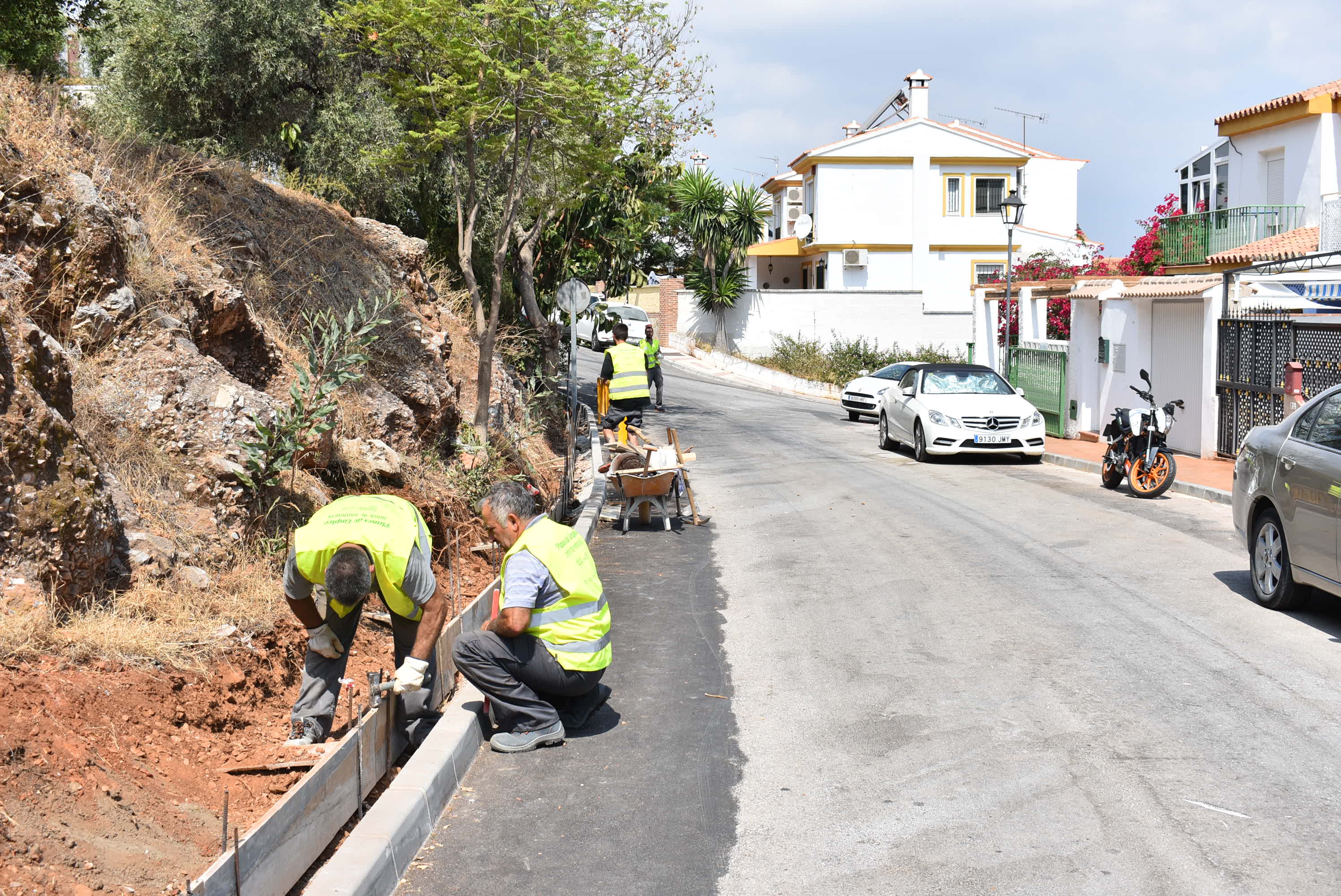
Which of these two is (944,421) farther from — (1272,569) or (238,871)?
(238,871)

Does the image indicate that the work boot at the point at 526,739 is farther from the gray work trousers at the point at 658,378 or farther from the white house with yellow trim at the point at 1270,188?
the white house with yellow trim at the point at 1270,188

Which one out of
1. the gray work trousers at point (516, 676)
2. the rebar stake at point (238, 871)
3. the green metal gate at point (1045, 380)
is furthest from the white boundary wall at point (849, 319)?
the rebar stake at point (238, 871)

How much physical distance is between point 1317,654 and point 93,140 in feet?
33.7

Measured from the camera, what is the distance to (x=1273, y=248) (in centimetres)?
2689

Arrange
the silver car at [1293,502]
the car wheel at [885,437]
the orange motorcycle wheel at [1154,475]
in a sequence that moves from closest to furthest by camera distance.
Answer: the silver car at [1293,502]
the orange motorcycle wheel at [1154,475]
the car wheel at [885,437]

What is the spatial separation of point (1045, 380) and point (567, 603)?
19.0m

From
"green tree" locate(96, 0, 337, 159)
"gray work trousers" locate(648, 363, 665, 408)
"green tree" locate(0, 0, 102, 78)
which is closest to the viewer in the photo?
"green tree" locate(0, 0, 102, 78)

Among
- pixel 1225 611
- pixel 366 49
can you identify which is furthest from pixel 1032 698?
pixel 366 49

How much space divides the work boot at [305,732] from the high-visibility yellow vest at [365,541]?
Result: 1.82 feet

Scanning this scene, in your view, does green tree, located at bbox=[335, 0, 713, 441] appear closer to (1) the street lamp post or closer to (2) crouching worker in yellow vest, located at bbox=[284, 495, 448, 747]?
(2) crouching worker in yellow vest, located at bbox=[284, 495, 448, 747]

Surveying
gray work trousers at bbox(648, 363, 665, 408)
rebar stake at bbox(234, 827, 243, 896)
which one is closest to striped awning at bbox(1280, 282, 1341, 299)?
→ gray work trousers at bbox(648, 363, 665, 408)

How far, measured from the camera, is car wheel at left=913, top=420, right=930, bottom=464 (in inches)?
733

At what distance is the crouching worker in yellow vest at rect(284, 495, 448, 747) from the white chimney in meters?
50.8

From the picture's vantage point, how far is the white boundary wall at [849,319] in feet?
141
